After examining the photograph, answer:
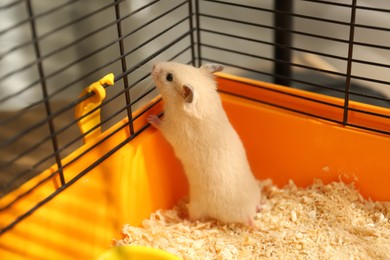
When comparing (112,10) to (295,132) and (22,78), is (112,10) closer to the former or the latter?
(22,78)

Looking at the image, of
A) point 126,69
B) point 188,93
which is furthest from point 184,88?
point 126,69

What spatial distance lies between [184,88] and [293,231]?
59 cm

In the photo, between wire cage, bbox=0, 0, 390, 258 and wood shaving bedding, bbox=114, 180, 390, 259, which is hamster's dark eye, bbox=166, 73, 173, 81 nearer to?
wire cage, bbox=0, 0, 390, 258

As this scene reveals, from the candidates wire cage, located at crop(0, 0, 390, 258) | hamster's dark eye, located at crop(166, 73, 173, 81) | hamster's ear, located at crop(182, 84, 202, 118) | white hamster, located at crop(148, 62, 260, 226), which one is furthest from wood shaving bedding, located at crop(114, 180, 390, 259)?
hamster's dark eye, located at crop(166, 73, 173, 81)

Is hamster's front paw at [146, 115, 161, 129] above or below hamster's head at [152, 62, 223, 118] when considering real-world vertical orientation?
below

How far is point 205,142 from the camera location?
5.76 feet

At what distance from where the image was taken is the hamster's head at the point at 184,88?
1709 millimetres

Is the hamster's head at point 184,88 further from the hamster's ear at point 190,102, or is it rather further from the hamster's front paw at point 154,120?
the hamster's front paw at point 154,120

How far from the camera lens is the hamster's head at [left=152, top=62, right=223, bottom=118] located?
1709 mm

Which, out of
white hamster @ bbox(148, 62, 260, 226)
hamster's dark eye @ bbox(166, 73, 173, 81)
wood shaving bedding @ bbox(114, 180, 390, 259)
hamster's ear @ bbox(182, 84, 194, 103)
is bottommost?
wood shaving bedding @ bbox(114, 180, 390, 259)

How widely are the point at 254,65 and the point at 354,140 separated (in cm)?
68

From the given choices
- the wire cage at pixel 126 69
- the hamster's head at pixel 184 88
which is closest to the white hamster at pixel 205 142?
the hamster's head at pixel 184 88

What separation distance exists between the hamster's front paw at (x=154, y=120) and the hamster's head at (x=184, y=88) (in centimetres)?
10

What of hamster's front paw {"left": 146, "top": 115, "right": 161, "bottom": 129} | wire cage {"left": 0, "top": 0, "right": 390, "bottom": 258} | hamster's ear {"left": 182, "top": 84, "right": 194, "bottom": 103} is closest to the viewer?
wire cage {"left": 0, "top": 0, "right": 390, "bottom": 258}
